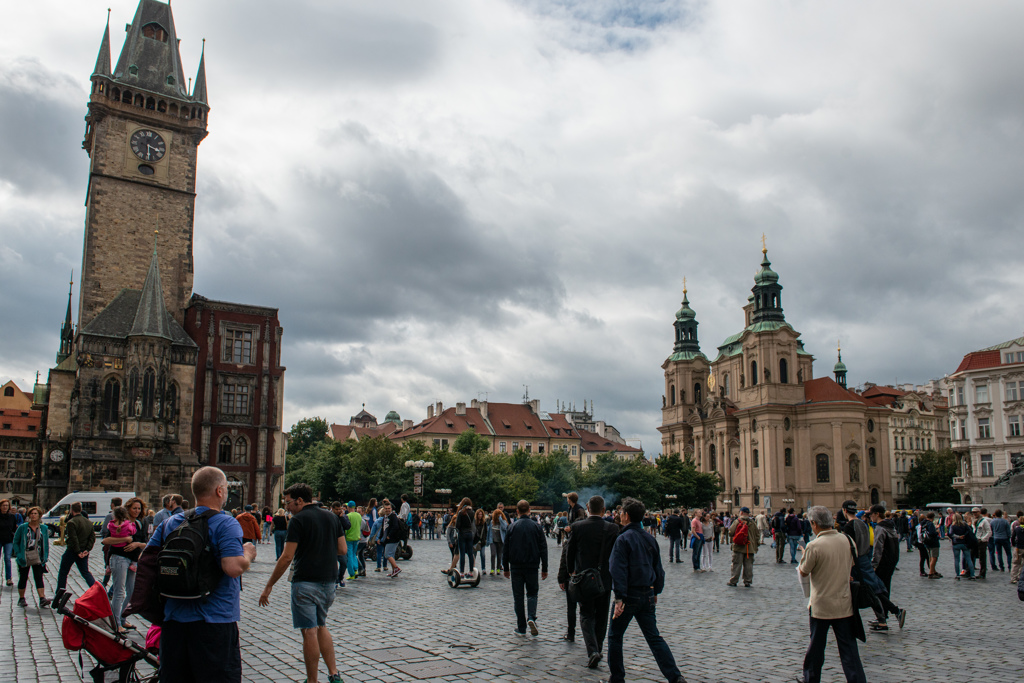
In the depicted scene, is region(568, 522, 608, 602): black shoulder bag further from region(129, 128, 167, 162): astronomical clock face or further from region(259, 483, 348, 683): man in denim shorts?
region(129, 128, 167, 162): astronomical clock face

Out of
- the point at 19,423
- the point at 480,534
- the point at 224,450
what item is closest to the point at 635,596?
the point at 480,534

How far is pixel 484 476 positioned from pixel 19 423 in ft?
200

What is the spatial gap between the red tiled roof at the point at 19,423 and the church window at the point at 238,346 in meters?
50.3

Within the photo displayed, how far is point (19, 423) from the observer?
9031cm

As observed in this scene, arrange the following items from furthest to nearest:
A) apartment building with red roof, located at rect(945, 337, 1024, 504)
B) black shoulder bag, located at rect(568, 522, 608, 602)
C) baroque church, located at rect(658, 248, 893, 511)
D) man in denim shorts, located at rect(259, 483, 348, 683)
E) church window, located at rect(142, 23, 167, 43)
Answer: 1. baroque church, located at rect(658, 248, 893, 511)
2. apartment building with red roof, located at rect(945, 337, 1024, 504)
3. church window, located at rect(142, 23, 167, 43)
4. black shoulder bag, located at rect(568, 522, 608, 602)
5. man in denim shorts, located at rect(259, 483, 348, 683)

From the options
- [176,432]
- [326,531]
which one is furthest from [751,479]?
[326,531]

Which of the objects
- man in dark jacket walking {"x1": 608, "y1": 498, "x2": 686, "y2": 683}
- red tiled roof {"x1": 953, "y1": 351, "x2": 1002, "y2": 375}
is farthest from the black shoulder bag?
red tiled roof {"x1": 953, "y1": 351, "x2": 1002, "y2": 375}

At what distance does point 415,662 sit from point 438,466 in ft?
170

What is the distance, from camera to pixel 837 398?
86438 millimetres

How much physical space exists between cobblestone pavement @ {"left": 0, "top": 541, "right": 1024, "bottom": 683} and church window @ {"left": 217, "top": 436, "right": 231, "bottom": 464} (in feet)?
108

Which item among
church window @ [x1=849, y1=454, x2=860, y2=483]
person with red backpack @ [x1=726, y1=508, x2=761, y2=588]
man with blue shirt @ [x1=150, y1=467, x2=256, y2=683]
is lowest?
person with red backpack @ [x1=726, y1=508, x2=761, y2=588]

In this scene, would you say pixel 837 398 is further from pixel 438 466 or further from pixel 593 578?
pixel 593 578

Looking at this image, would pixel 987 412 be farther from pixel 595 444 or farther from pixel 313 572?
pixel 313 572

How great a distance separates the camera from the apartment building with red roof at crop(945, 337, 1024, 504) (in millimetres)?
63500
